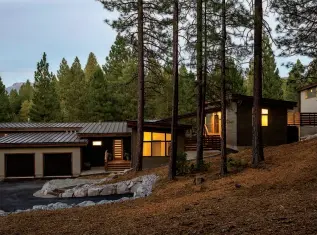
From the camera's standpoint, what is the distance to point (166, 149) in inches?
946

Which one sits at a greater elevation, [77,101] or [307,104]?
[77,101]

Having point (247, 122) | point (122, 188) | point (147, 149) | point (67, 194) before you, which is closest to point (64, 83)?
point (147, 149)

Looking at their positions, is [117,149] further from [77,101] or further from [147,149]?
[77,101]

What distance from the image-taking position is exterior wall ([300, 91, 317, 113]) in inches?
1171

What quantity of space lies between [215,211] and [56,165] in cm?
1804

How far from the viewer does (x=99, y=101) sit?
→ 37219 millimetres

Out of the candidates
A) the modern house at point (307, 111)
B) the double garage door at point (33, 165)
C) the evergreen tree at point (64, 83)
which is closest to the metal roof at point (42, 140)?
the double garage door at point (33, 165)

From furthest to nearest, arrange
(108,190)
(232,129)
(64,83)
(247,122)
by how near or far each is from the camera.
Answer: (64,83) < (232,129) < (247,122) < (108,190)

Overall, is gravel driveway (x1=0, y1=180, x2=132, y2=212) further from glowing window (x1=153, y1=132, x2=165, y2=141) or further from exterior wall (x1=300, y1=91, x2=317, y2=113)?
exterior wall (x1=300, y1=91, x2=317, y2=113)

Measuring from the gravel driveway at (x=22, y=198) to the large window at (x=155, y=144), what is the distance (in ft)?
25.5

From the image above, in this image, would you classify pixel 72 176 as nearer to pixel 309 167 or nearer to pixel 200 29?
pixel 200 29

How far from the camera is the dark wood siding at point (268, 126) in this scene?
24.3 metres

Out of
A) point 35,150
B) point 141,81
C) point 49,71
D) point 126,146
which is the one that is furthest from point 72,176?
point 49,71

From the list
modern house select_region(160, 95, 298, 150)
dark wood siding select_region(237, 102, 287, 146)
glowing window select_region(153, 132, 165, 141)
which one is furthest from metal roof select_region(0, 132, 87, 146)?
dark wood siding select_region(237, 102, 287, 146)
